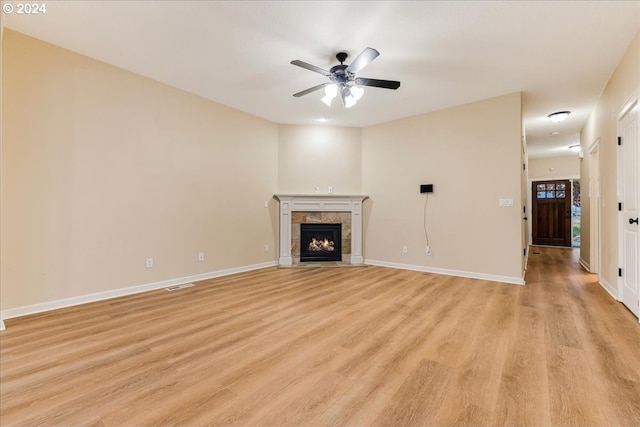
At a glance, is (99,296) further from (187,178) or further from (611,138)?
(611,138)

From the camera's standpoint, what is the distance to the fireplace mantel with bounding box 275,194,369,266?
18.5 ft

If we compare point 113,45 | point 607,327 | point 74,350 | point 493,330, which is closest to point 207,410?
point 74,350

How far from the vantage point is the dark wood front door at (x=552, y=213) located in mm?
8602

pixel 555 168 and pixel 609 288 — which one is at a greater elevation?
pixel 555 168

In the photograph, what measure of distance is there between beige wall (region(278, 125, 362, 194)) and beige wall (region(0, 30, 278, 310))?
1.02 meters

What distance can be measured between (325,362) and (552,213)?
9806 mm

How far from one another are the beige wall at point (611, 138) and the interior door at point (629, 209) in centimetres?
20

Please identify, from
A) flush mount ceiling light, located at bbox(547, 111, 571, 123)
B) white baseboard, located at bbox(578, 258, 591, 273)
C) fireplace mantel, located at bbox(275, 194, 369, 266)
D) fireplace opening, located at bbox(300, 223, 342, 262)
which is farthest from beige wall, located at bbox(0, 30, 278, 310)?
white baseboard, located at bbox(578, 258, 591, 273)

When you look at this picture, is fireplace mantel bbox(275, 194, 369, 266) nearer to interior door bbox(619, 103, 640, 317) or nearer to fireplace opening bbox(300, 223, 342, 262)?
fireplace opening bbox(300, 223, 342, 262)

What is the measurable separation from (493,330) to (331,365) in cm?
157

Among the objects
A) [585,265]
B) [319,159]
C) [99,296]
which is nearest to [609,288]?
[585,265]

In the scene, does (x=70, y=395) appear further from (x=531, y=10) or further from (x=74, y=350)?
(x=531, y=10)

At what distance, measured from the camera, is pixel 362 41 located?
2.95m

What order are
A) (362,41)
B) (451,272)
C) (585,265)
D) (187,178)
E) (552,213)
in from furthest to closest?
(552,213) → (585,265) → (451,272) → (187,178) → (362,41)
